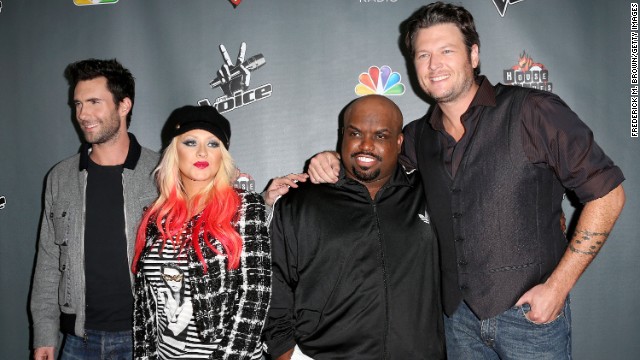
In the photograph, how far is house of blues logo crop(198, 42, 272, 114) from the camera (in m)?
2.75

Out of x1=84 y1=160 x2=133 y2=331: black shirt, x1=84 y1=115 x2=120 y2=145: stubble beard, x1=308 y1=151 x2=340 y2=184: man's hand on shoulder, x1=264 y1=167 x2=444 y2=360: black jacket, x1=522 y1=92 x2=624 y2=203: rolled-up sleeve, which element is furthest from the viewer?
x1=84 y1=115 x2=120 y2=145: stubble beard

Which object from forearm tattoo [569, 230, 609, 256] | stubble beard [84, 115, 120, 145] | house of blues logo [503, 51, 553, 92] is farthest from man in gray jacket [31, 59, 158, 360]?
house of blues logo [503, 51, 553, 92]

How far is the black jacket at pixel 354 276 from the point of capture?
187cm

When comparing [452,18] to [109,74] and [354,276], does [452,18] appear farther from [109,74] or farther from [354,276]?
[109,74]

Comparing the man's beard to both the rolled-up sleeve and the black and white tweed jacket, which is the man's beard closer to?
the black and white tweed jacket

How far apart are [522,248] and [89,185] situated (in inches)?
79.9

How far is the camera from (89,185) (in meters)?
2.27

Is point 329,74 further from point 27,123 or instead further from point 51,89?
point 27,123

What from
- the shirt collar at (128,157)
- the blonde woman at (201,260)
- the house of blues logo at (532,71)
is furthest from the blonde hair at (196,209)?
the house of blues logo at (532,71)

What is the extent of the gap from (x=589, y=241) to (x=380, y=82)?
1.50 metres

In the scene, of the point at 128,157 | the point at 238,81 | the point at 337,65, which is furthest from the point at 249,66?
the point at 128,157

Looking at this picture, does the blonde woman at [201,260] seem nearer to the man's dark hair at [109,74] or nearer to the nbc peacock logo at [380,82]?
the man's dark hair at [109,74]

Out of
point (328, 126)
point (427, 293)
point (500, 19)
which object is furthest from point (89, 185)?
point (500, 19)

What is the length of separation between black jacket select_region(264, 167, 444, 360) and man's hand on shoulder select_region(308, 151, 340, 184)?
2.2 inches
